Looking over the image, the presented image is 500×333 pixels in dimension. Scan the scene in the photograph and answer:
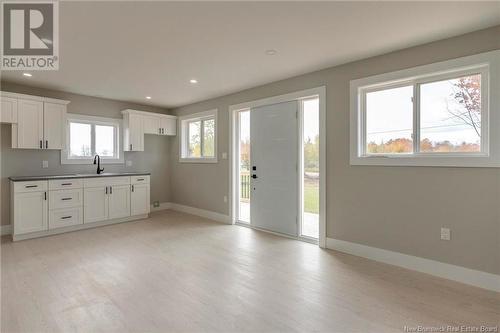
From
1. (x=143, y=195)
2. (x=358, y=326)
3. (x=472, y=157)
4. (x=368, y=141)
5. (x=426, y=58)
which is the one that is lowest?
(x=358, y=326)

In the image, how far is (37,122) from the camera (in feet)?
14.3

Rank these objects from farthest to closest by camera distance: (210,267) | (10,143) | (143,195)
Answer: (143,195) → (10,143) → (210,267)

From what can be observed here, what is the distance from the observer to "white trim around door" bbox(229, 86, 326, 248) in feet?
12.2

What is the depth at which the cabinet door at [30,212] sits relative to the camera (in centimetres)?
397

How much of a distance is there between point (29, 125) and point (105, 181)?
1.47 metres

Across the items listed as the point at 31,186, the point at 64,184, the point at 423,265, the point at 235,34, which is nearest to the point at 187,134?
the point at 64,184

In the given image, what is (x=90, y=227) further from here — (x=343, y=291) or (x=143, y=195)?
(x=343, y=291)

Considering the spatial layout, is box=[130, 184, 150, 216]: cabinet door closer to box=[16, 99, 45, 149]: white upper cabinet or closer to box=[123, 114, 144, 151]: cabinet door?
box=[123, 114, 144, 151]: cabinet door

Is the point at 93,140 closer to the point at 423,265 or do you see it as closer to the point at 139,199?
the point at 139,199

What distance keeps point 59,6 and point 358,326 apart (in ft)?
11.6

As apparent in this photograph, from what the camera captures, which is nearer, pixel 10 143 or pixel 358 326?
pixel 358 326

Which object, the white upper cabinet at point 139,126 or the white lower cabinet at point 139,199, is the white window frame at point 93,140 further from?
the white lower cabinet at point 139,199

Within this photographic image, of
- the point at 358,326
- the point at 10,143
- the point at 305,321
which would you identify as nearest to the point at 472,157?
the point at 358,326

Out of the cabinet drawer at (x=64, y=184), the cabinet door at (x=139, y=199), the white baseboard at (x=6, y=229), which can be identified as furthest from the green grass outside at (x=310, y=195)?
the white baseboard at (x=6, y=229)
